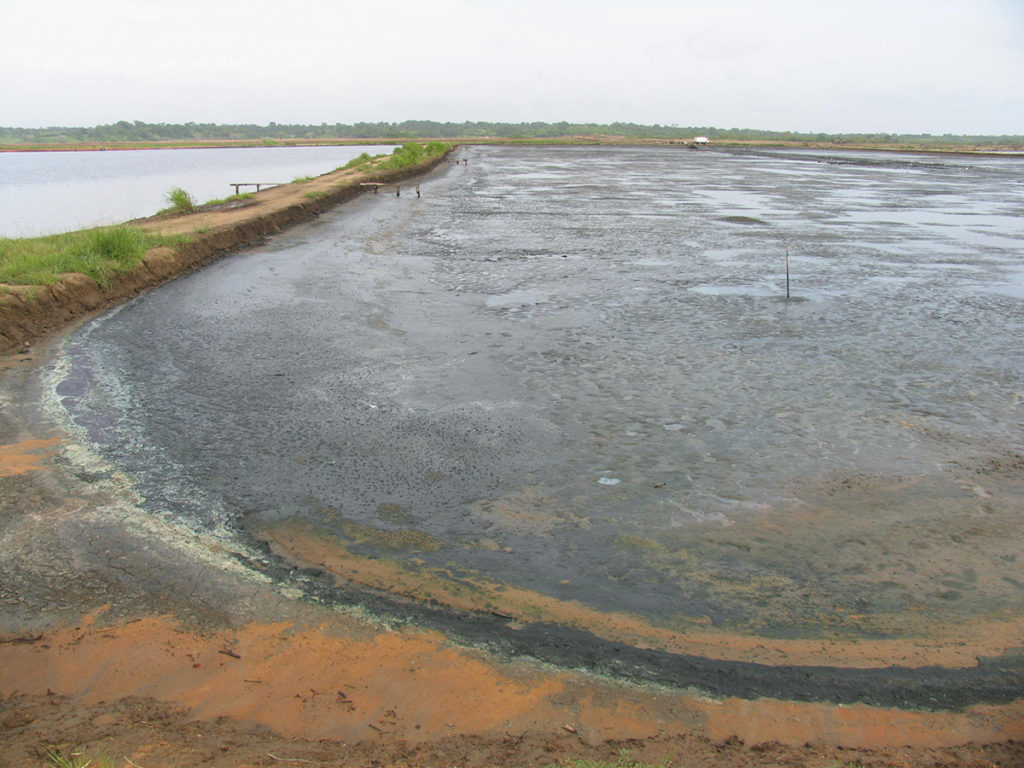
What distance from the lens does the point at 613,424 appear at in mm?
6391

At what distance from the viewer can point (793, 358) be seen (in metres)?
8.20

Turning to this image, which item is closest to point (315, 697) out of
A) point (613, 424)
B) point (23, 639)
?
point (23, 639)

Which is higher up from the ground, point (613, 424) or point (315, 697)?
point (613, 424)

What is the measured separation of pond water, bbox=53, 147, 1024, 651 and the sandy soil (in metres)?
0.51

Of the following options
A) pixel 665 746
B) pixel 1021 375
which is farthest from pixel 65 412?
pixel 1021 375

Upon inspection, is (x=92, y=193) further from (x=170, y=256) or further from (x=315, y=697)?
(x=315, y=697)

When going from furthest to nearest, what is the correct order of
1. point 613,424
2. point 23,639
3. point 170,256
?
point 170,256 < point 613,424 < point 23,639

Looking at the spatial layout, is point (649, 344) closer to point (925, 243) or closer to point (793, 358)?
point (793, 358)

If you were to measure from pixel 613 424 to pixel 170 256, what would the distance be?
10250 mm

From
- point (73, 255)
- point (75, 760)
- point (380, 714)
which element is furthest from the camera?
point (73, 255)

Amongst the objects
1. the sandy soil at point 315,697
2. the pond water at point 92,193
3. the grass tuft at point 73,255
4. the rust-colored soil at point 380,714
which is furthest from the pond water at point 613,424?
the pond water at point 92,193

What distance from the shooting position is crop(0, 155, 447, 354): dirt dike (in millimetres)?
9312

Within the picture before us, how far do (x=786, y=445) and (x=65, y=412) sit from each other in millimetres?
6144

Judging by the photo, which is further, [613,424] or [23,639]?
[613,424]
